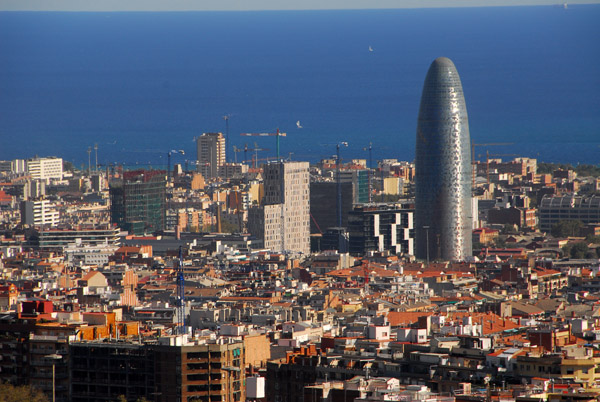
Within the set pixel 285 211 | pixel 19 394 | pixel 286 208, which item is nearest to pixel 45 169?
pixel 286 208

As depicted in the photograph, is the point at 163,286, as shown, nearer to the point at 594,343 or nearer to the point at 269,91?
the point at 594,343

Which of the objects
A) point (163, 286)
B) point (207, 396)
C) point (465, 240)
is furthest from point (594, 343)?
point (465, 240)

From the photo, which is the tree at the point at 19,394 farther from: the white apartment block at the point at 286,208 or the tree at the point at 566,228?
the tree at the point at 566,228

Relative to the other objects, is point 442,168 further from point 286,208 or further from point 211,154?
point 211,154

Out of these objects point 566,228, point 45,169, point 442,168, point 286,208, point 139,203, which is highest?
point 45,169

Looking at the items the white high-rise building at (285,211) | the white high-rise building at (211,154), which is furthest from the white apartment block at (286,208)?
the white high-rise building at (211,154)

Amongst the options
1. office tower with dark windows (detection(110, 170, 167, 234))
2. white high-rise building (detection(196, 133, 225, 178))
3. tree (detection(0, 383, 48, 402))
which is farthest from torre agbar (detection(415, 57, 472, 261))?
tree (detection(0, 383, 48, 402))
